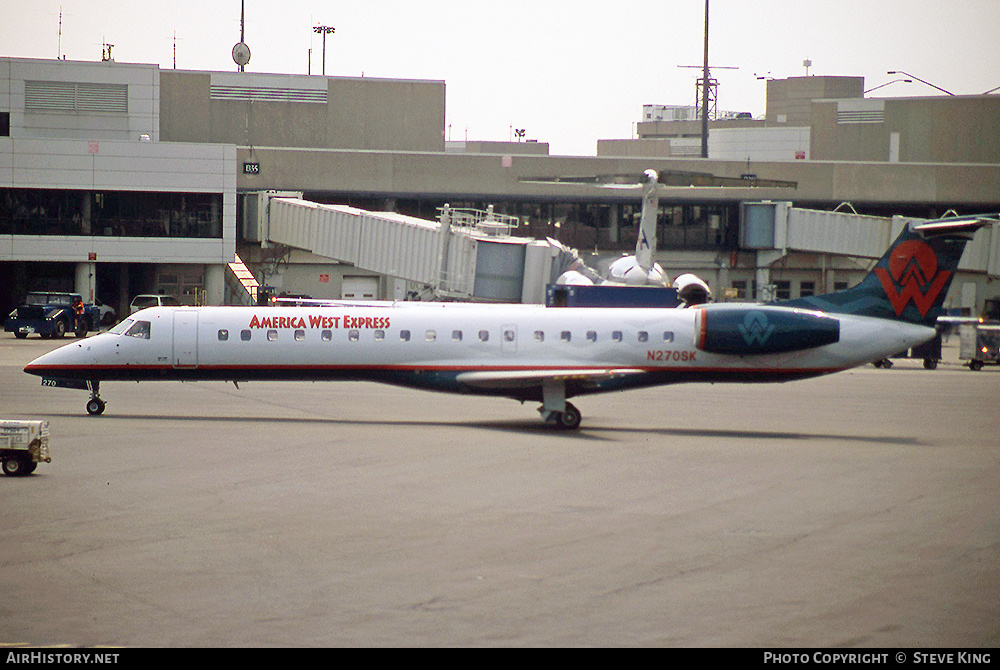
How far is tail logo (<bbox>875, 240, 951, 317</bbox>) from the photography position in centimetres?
2823

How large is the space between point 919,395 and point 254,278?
42733 millimetres

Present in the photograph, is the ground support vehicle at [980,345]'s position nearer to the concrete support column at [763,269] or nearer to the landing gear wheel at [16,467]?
the concrete support column at [763,269]

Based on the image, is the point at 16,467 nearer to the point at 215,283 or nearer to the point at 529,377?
the point at 529,377

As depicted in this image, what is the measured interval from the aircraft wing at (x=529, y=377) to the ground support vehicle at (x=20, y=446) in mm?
10385

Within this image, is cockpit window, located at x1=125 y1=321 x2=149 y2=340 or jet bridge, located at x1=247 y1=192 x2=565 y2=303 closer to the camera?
cockpit window, located at x1=125 y1=321 x2=149 y2=340

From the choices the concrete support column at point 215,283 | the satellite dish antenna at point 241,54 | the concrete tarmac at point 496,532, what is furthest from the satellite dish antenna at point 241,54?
the concrete tarmac at point 496,532

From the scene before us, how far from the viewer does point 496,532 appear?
16.1 metres

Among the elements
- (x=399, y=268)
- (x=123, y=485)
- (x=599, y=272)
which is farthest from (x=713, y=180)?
(x=123, y=485)

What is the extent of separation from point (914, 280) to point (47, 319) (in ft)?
133

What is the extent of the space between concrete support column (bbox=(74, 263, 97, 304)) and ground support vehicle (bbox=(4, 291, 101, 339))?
581 centimetres

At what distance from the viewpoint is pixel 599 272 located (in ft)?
194

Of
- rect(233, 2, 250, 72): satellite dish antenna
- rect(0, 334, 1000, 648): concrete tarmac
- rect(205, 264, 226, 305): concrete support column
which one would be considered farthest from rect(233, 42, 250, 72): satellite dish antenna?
rect(0, 334, 1000, 648): concrete tarmac

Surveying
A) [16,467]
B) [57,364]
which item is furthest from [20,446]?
[57,364]

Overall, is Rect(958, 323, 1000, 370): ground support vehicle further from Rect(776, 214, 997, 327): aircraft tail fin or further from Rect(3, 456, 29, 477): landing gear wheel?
Rect(3, 456, 29, 477): landing gear wheel
